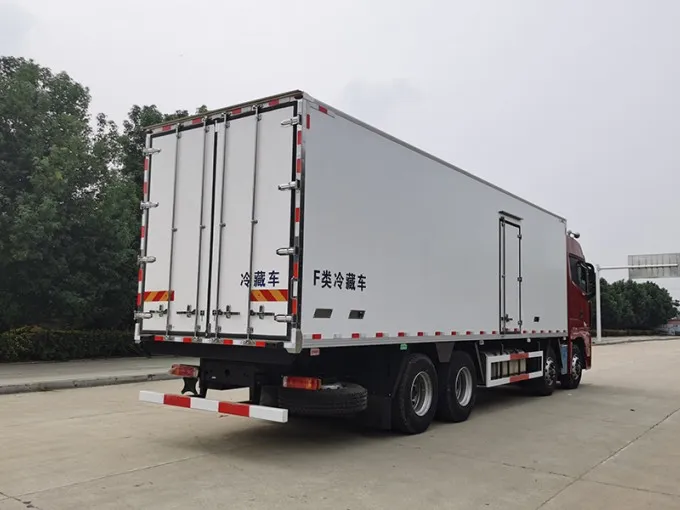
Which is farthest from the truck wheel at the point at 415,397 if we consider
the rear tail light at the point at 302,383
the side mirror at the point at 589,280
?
the side mirror at the point at 589,280

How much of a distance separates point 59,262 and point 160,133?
38.3ft

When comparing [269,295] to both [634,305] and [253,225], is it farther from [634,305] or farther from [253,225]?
[634,305]

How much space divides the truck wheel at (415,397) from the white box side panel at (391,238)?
50 cm

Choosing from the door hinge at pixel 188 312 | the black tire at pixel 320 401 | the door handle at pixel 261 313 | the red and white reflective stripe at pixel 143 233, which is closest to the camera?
the door handle at pixel 261 313

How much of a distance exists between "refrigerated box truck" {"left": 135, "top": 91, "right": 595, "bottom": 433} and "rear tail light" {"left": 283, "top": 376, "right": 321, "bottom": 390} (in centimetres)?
2

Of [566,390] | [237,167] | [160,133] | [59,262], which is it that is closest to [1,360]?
[59,262]

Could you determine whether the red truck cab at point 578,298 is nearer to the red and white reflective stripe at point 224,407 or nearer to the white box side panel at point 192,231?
the red and white reflective stripe at point 224,407

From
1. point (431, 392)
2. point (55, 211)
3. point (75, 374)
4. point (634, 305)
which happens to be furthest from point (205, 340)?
point (634, 305)

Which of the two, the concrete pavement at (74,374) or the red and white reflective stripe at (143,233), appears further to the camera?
the concrete pavement at (74,374)

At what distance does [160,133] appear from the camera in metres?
7.96

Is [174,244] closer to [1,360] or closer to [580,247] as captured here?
[580,247]

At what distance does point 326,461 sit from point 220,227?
2.88 metres

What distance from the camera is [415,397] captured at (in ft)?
28.0

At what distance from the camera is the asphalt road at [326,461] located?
18.0 feet
